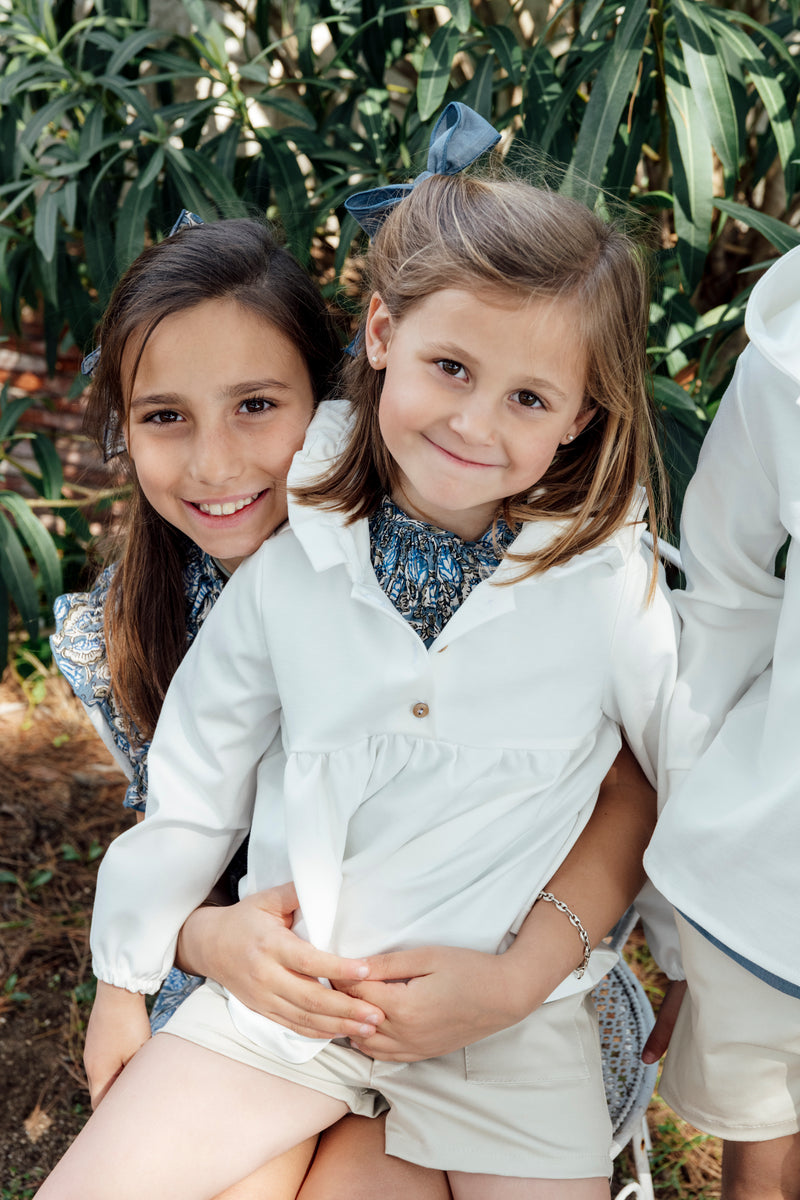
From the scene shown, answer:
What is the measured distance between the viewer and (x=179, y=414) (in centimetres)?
144

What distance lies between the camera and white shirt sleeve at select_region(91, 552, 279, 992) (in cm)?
137

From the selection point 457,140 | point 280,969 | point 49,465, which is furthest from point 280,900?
point 49,465

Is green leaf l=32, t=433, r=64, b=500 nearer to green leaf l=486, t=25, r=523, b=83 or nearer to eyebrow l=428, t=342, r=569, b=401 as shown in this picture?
green leaf l=486, t=25, r=523, b=83

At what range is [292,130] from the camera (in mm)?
2137

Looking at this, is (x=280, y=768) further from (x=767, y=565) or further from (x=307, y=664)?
(x=767, y=565)

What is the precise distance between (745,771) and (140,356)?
3.00ft

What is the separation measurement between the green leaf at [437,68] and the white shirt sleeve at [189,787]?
3.01 feet

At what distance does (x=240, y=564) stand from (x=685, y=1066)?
0.87 meters

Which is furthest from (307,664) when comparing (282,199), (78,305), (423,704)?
(78,305)

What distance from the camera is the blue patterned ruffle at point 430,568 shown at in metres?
1.35

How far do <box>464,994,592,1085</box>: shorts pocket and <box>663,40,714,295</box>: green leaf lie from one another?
117 centimetres

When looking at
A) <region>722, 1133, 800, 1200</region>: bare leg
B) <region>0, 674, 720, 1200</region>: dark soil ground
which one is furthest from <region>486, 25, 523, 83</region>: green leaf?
<region>0, 674, 720, 1200</region>: dark soil ground

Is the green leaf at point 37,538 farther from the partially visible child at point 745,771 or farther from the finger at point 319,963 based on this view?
the partially visible child at point 745,771

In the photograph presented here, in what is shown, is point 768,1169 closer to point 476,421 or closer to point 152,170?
point 476,421
